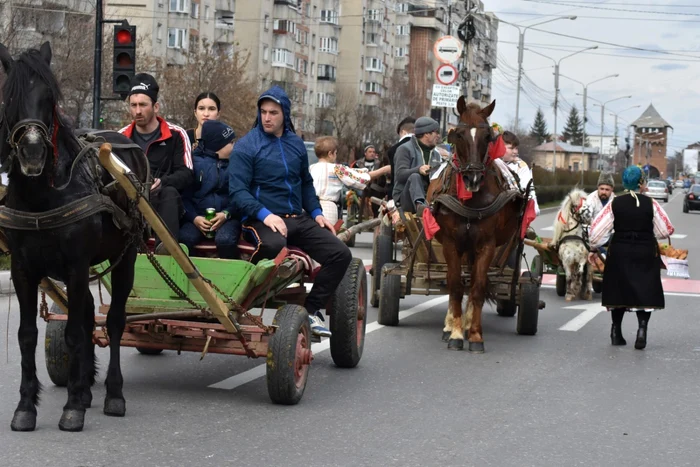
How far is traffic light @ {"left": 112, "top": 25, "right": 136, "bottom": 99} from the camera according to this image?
19.8 meters

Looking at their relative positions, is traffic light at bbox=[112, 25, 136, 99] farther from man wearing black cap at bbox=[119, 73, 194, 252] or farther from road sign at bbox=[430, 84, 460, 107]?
man wearing black cap at bbox=[119, 73, 194, 252]

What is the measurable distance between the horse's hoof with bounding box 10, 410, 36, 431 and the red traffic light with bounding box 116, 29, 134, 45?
45.9 feet

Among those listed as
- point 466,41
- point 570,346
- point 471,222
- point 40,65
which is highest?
point 466,41

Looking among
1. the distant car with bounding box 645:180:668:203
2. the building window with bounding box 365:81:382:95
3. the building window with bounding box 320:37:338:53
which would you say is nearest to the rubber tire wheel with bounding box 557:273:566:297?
the distant car with bounding box 645:180:668:203

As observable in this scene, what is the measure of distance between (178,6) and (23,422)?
67681 millimetres

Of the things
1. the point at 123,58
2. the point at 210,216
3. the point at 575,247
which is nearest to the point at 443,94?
the point at 123,58

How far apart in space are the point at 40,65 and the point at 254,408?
2.70 meters

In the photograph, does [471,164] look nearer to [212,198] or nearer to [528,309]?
[528,309]

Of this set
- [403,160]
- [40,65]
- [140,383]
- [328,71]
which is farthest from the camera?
[328,71]

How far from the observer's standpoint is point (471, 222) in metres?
11.1

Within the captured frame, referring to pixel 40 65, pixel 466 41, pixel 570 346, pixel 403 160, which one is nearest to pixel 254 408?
pixel 40 65

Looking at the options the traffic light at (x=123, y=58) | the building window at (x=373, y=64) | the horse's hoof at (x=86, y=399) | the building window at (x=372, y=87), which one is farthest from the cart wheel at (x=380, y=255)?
the building window at (x=373, y=64)

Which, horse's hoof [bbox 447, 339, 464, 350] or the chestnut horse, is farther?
horse's hoof [bbox 447, 339, 464, 350]

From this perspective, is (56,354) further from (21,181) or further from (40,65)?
(40,65)
